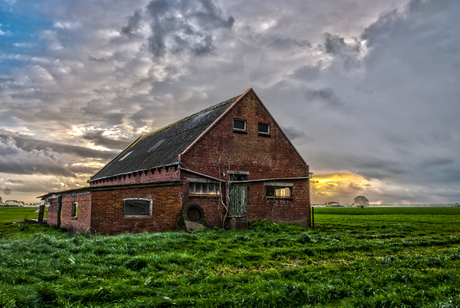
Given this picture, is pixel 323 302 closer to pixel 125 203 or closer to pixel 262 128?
pixel 125 203

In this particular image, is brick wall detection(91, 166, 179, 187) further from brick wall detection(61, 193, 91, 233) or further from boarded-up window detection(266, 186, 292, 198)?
boarded-up window detection(266, 186, 292, 198)

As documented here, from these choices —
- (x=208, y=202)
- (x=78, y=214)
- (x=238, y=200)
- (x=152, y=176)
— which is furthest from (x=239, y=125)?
(x=78, y=214)

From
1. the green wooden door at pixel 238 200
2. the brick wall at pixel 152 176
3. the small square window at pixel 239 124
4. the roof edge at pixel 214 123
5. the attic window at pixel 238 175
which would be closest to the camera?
the brick wall at pixel 152 176

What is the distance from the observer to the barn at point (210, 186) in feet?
52.0

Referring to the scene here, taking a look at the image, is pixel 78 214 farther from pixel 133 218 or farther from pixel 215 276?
pixel 215 276

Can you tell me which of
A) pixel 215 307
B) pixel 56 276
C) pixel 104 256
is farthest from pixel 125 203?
pixel 215 307

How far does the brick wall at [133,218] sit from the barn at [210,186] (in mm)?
44

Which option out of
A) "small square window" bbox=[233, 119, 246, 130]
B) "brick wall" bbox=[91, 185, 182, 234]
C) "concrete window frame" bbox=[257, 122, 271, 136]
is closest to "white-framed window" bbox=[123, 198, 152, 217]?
"brick wall" bbox=[91, 185, 182, 234]

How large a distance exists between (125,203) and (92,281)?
969 centimetres

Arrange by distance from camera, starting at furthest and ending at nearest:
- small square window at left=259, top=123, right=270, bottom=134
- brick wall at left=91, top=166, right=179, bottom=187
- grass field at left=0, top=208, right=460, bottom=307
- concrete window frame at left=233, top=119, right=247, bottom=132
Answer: small square window at left=259, top=123, right=270, bottom=134
concrete window frame at left=233, top=119, right=247, bottom=132
brick wall at left=91, top=166, right=179, bottom=187
grass field at left=0, top=208, right=460, bottom=307

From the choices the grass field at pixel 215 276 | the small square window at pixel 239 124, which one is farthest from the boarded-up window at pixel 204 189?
the grass field at pixel 215 276

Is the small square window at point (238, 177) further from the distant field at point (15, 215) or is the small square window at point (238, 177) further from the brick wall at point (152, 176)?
the distant field at point (15, 215)

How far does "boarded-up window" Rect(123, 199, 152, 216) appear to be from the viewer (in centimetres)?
1598

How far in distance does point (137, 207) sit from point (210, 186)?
15.2 ft
